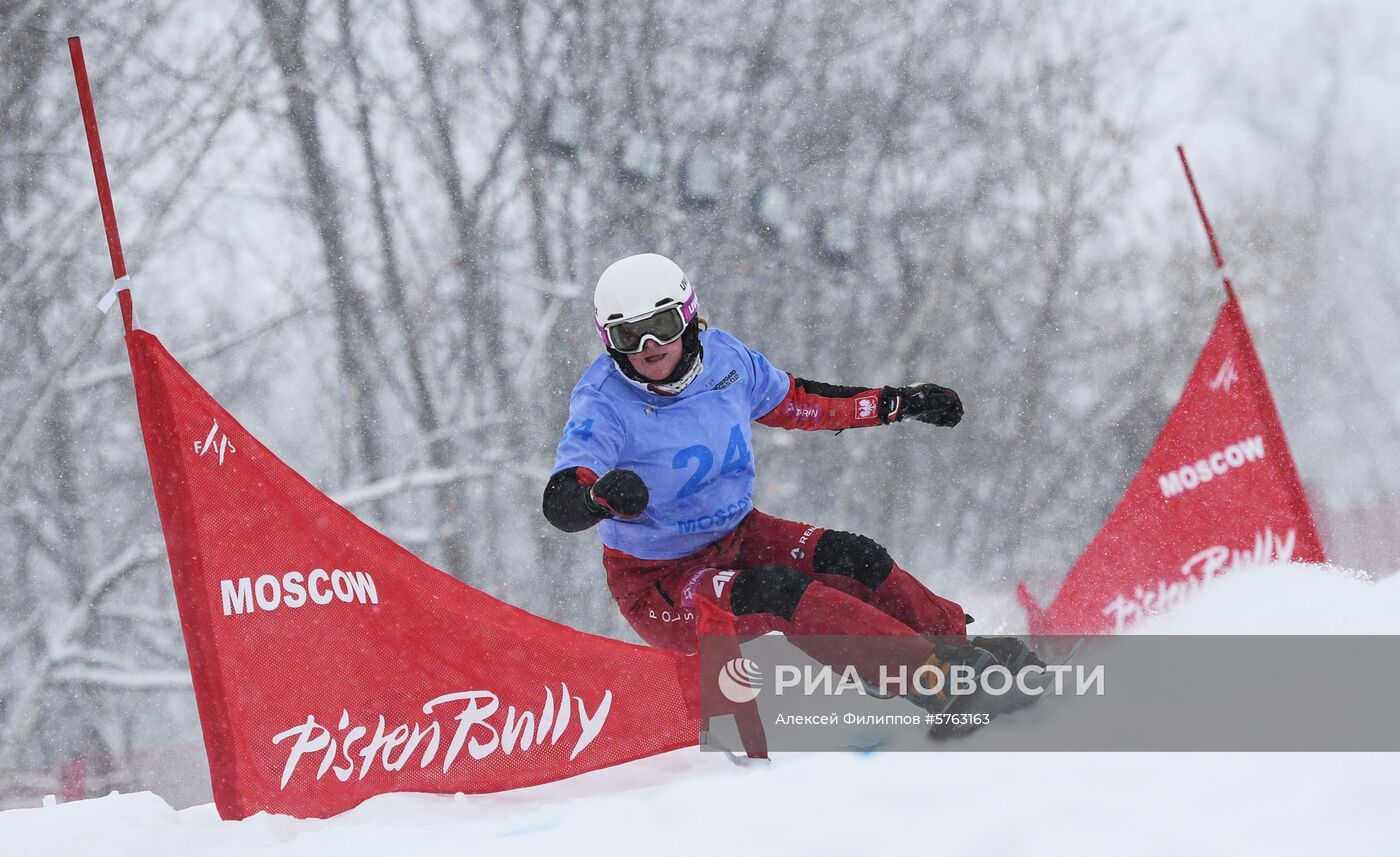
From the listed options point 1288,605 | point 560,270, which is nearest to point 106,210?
point 1288,605

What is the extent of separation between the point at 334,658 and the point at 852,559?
1.46 metres

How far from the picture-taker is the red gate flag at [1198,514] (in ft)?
16.1

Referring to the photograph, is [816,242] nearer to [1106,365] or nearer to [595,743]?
[1106,365]

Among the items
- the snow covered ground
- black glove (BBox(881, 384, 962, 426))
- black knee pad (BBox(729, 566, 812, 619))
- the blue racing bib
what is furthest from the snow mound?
the blue racing bib

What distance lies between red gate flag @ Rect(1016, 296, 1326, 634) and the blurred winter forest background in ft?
28.4

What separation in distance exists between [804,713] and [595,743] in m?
0.56


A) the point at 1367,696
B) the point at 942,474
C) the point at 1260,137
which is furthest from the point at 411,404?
the point at 1260,137

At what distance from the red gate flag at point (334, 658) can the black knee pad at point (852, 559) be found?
0.62 metres

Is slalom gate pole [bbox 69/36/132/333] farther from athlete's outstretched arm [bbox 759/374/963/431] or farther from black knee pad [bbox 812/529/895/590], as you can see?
black knee pad [bbox 812/529/895/590]

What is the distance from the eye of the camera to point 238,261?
Result: 13922 mm

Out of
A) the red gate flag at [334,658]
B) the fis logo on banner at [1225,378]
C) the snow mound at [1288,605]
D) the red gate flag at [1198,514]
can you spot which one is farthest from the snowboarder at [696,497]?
the fis logo on banner at [1225,378]

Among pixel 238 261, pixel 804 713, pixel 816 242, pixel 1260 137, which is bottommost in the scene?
pixel 804 713

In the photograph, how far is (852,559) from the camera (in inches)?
149

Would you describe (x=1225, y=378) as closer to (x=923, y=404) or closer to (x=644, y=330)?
(x=923, y=404)
